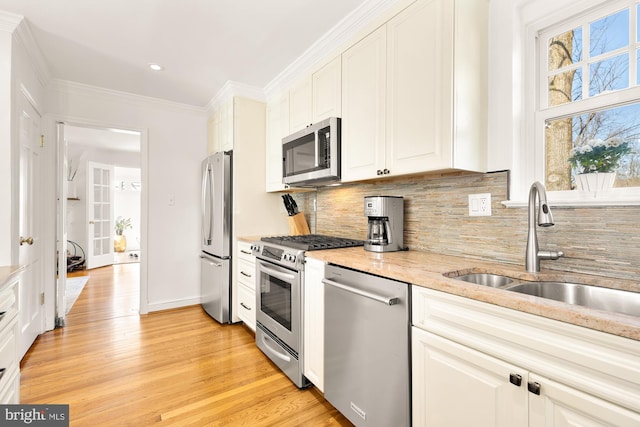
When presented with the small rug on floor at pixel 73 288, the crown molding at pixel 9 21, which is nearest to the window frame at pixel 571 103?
the crown molding at pixel 9 21

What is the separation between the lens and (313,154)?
7.85ft

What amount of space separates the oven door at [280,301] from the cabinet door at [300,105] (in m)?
1.21

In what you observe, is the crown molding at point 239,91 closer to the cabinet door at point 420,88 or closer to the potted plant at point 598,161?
the cabinet door at point 420,88

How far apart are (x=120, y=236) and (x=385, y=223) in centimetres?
790

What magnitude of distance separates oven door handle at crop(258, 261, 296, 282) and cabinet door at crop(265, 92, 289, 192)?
2.63ft

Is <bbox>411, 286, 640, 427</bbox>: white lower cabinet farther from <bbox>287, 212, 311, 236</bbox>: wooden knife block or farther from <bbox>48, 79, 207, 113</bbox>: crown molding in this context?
<bbox>48, 79, 207, 113</bbox>: crown molding

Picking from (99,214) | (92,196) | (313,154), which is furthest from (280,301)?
(99,214)

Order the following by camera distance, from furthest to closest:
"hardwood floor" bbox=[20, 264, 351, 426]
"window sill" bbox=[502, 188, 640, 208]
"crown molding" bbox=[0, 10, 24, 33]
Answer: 1. "crown molding" bbox=[0, 10, 24, 33]
2. "hardwood floor" bbox=[20, 264, 351, 426]
3. "window sill" bbox=[502, 188, 640, 208]

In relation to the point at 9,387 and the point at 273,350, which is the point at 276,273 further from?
the point at 9,387

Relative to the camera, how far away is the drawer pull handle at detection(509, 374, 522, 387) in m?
0.91

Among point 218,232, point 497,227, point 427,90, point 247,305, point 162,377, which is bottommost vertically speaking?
point 162,377

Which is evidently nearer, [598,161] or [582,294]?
[582,294]

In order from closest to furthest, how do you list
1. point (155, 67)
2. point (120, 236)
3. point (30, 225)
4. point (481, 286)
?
1. point (481, 286)
2. point (30, 225)
3. point (155, 67)
4. point (120, 236)

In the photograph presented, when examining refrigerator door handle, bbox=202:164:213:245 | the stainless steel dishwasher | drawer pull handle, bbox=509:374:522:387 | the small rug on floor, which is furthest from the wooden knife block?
the small rug on floor
